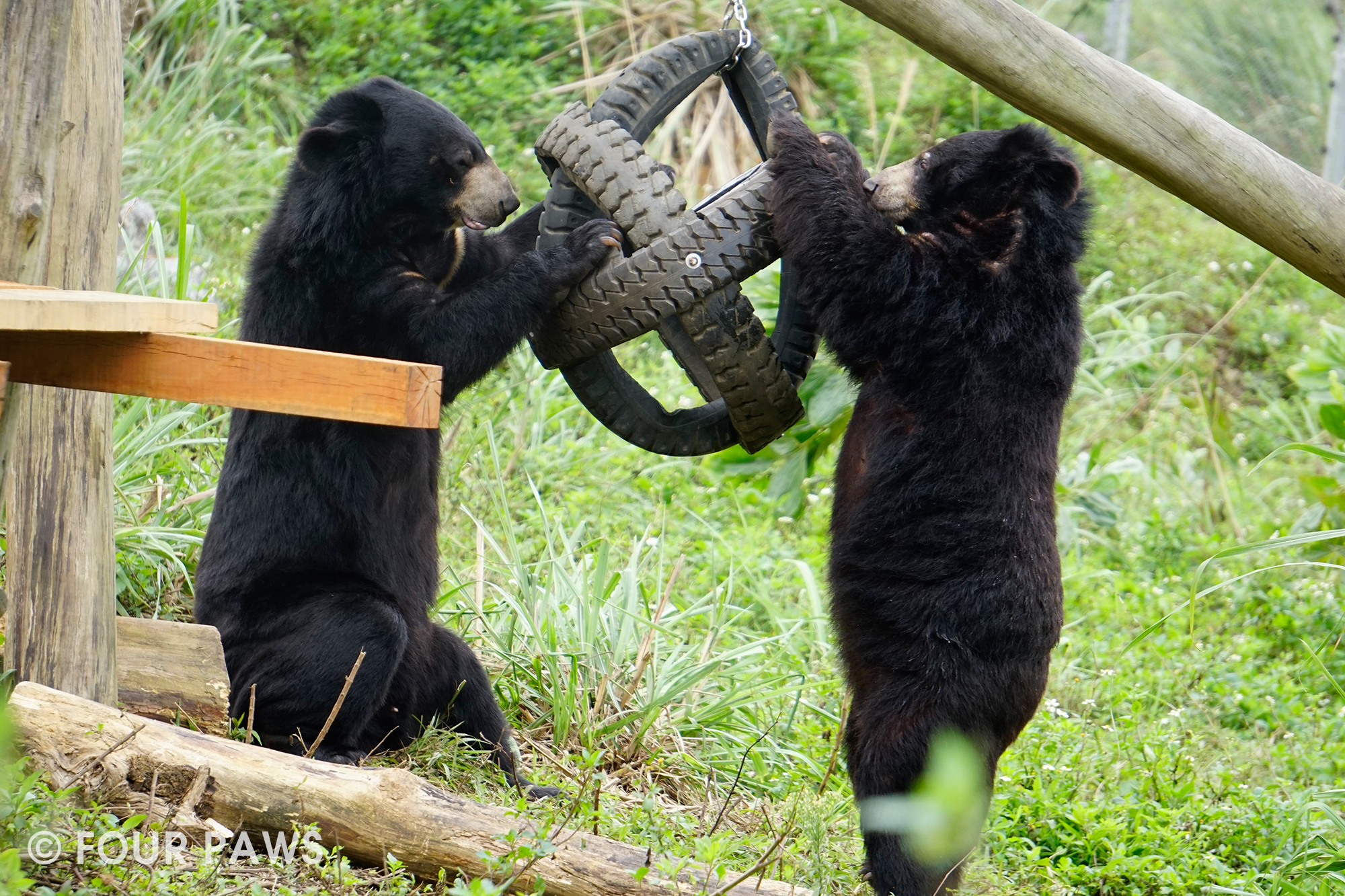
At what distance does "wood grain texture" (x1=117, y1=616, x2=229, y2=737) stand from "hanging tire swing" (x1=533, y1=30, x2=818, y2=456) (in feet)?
4.44

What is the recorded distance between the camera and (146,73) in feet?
27.3

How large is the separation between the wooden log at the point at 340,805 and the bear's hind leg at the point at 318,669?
1.84ft

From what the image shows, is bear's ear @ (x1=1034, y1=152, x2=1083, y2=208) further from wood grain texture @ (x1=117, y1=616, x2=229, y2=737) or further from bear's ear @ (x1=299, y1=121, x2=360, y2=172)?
wood grain texture @ (x1=117, y1=616, x2=229, y2=737)

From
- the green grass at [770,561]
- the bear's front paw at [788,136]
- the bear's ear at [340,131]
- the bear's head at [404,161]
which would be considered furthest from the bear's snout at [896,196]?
the bear's ear at [340,131]

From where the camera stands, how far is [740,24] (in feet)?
12.2

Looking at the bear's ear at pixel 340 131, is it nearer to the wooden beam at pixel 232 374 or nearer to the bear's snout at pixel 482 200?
the bear's snout at pixel 482 200

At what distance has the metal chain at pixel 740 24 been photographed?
144 inches

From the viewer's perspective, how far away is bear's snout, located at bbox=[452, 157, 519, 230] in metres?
3.95

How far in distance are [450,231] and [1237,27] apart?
10.9 meters

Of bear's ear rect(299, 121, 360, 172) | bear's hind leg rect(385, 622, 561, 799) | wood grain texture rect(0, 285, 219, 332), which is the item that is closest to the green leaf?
bear's hind leg rect(385, 622, 561, 799)

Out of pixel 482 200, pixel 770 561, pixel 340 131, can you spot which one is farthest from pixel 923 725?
pixel 770 561

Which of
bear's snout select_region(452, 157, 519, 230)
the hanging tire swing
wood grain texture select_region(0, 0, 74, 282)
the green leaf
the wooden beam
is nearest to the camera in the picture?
the wooden beam

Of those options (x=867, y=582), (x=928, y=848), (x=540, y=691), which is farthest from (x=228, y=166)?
(x=928, y=848)

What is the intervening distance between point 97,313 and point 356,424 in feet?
4.93
